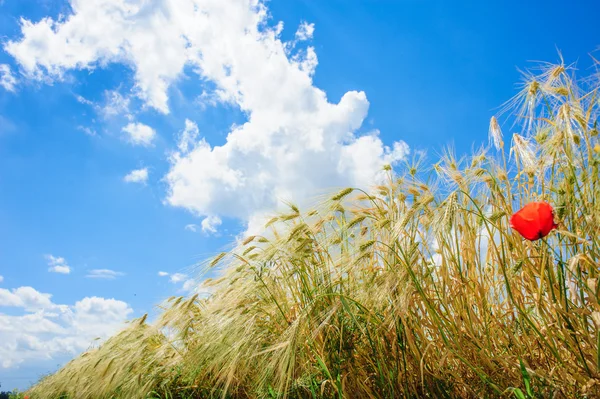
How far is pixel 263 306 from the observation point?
2.51m

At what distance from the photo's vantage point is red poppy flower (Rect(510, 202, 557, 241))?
5.22 ft

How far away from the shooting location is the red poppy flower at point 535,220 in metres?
1.59

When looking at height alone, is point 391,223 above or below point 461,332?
above

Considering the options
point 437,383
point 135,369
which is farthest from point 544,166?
point 135,369

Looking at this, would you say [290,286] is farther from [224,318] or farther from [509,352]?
[509,352]

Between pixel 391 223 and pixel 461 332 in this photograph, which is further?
pixel 391 223

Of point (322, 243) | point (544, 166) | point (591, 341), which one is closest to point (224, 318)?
point (322, 243)

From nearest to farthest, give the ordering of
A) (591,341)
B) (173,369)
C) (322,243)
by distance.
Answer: (591,341), (322,243), (173,369)

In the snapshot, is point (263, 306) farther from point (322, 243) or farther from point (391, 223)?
point (391, 223)

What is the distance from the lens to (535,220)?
1601mm

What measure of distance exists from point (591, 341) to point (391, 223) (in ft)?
2.93

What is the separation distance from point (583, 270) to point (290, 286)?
4.38 feet

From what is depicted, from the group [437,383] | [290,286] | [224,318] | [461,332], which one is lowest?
[437,383]

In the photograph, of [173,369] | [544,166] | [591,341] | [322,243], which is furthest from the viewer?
[173,369]
